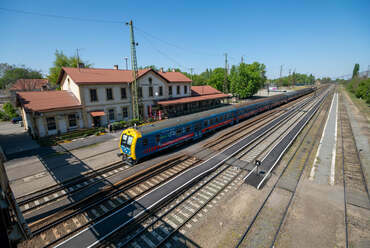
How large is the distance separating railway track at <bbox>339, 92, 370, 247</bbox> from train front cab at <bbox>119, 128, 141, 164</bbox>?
1311 centimetres

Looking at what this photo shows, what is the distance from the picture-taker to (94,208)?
9.90 meters

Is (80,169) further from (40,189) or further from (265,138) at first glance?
(265,138)

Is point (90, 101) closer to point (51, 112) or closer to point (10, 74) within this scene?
point (51, 112)

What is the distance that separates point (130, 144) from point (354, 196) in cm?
1528

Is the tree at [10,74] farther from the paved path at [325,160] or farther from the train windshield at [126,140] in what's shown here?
the paved path at [325,160]

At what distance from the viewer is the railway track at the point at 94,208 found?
26.8 ft

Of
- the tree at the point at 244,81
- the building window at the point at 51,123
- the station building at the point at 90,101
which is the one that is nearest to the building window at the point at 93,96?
the station building at the point at 90,101

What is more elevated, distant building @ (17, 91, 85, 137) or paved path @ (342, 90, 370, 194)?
distant building @ (17, 91, 85, 137)

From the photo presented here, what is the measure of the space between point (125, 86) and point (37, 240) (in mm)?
24770

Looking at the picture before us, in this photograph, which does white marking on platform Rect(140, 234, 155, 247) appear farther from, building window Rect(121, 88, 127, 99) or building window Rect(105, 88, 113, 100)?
building window Rect(121, 88, 127, 99)

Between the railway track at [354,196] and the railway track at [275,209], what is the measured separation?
2503mm

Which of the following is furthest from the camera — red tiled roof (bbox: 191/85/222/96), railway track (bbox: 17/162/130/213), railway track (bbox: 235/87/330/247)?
red tiled roof (bbox: 191/85/222/96)

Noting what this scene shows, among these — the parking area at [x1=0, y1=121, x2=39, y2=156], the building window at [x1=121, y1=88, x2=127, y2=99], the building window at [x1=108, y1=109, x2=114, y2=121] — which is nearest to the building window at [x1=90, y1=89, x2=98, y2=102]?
the building window at [x1=108, y1=109, x2=114, y2=121]

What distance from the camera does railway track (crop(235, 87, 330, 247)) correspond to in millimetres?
7949
